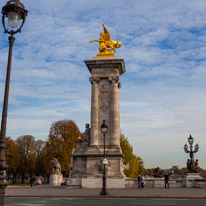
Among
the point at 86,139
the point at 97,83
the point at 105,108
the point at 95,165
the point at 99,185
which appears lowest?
the point at 99,185

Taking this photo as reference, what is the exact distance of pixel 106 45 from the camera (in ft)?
125

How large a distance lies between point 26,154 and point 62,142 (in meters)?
19.5

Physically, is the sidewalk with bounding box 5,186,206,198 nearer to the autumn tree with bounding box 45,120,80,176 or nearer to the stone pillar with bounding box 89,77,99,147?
the stone pillar with bounding box 89,77,99,147

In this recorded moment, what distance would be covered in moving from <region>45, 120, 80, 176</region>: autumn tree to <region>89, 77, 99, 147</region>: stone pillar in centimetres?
2371

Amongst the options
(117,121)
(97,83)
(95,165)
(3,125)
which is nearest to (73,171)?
(95,165)

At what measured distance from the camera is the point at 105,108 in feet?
117

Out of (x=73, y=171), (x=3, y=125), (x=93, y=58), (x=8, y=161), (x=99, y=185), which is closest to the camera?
(x=3, y=125)

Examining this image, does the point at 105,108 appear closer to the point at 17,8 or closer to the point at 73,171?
the point at 73,171

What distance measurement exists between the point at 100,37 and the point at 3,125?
3228 centimetres

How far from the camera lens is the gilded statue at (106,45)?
3738 cm

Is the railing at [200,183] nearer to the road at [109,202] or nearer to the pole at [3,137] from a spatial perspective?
the road at [109,202]

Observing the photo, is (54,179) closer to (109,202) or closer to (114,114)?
(114,114)

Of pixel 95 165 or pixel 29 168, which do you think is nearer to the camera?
pixel 95 165

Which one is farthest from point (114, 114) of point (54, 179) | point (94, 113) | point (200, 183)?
point (54, 179)
